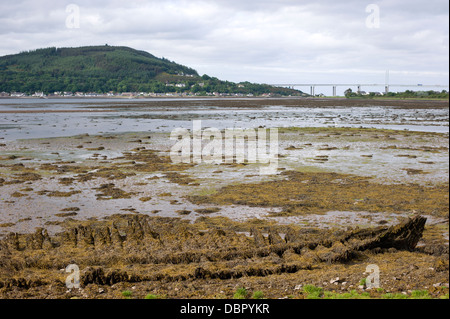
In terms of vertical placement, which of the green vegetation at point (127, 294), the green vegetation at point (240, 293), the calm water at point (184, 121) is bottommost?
the green vegetation at point (127, 294)

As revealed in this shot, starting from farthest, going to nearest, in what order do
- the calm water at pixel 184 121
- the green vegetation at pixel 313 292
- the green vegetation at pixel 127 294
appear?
1. the calm water at pixel 184 121
2. the green vegetation at pixel 127 294
3. the green vegetation at pixel 313 292

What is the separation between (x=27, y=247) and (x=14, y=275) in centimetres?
207

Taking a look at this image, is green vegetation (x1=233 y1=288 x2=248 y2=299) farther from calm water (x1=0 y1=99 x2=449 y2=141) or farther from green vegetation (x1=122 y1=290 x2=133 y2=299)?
calm water (x1=0 y1=99 x2=449 y2=141)

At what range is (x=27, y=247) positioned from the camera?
35.7 ft

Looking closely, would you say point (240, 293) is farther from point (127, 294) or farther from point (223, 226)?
point (223, 226)

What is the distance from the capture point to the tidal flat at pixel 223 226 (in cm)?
845

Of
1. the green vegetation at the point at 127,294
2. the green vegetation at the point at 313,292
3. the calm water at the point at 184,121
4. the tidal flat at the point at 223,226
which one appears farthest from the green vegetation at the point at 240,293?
the calm water at the point at 184,121

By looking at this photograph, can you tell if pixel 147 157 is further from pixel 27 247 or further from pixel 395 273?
pixel 395 273

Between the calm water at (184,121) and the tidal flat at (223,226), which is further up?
the calm water at (184,121)

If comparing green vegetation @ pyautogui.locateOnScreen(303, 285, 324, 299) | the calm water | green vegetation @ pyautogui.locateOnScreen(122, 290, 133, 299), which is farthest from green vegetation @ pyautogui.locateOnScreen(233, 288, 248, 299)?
the calm water

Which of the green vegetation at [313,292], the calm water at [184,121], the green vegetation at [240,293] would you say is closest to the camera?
the green vegetation at [313,292]

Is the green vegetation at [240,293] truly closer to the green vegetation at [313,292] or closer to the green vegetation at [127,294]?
Answer: the green vegetation at [313,292]

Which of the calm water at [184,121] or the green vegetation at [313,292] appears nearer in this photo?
the green vegetation at [313,292]
